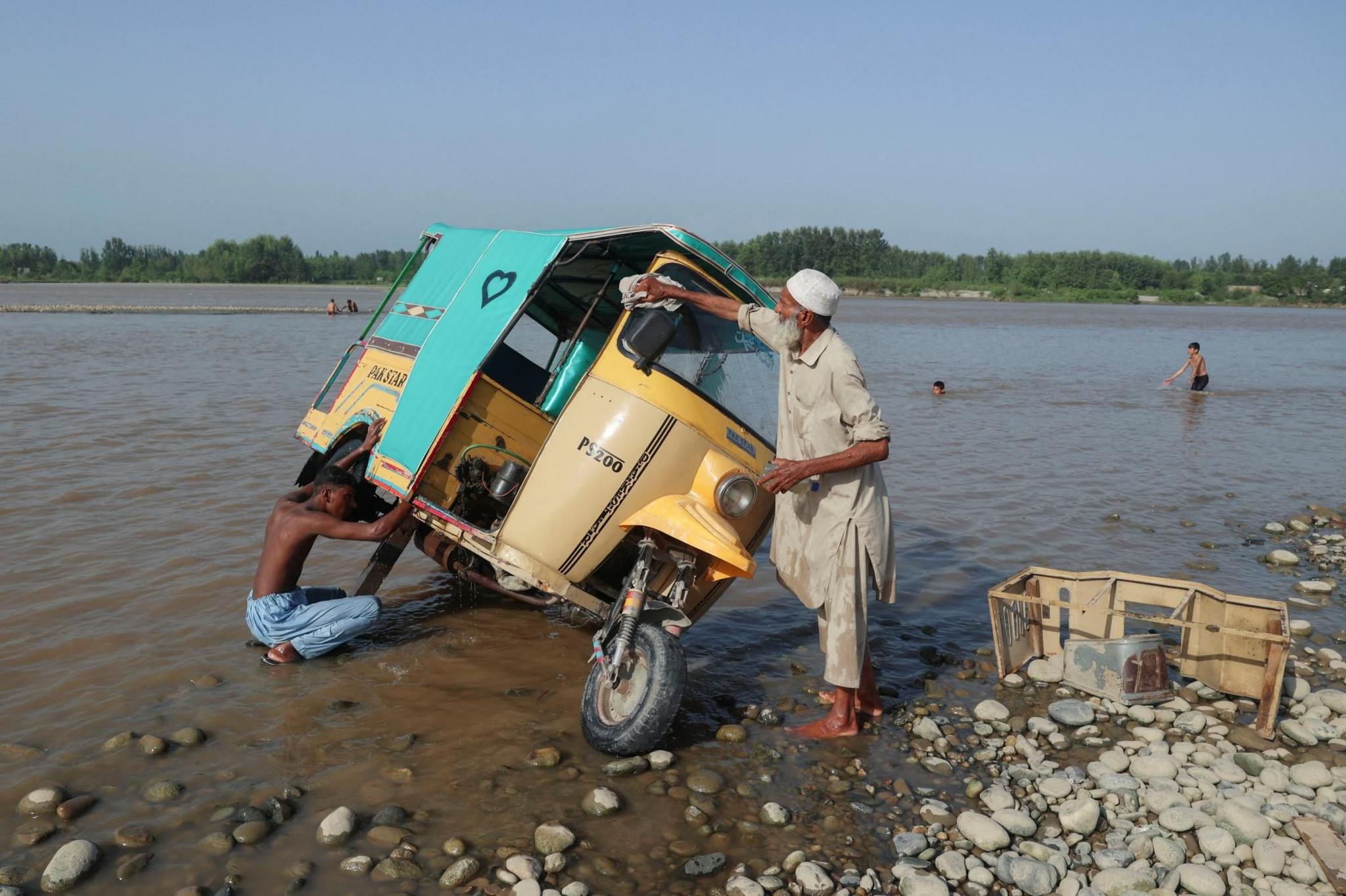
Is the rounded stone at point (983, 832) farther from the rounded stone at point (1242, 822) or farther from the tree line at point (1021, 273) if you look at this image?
the tree line at point (1021, 273)

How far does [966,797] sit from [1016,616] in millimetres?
1881

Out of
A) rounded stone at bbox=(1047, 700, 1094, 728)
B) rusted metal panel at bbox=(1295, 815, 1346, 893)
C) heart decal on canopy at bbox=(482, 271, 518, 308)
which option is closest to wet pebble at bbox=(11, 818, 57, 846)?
heart decal on canopy at bbox=(482, 271, 518, 308)

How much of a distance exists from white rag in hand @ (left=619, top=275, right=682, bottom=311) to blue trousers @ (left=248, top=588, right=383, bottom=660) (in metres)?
2.82

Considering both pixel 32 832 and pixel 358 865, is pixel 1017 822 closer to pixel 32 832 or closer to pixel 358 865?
pixel 358 865

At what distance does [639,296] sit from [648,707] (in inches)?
87.4

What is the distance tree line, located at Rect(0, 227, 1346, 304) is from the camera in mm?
95125

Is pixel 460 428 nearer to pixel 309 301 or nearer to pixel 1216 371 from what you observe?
pixel 1216 371

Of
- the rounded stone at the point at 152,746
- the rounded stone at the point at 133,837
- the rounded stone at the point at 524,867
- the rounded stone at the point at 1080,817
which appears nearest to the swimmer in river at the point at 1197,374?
the rounded stone at the point at 1080,817

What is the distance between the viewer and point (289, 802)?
4.46 metres

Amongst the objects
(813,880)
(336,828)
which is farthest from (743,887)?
(336,828)

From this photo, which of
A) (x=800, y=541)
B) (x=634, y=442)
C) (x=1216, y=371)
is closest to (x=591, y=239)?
(x=634, y=442)

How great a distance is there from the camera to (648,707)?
4738 millimetres

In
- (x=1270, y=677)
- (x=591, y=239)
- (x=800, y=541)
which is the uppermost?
(x=591, y=239)

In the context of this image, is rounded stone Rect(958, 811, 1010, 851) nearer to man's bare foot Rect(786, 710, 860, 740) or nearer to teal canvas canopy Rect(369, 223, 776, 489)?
man's bare foot Rect(786, 710, 860, 740)
